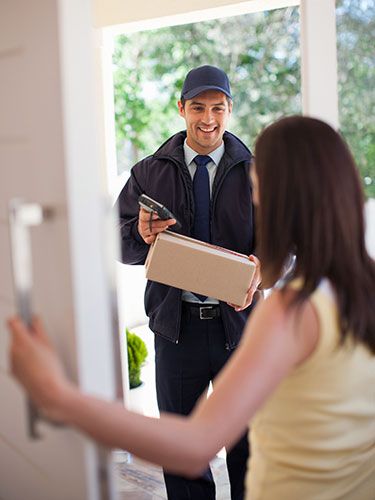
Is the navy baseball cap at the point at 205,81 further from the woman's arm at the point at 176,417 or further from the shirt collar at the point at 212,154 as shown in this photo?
the woman's arm at the point at 176,417

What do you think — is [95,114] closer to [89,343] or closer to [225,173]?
[89,343]

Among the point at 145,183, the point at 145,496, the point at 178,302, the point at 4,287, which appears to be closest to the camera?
the point at 4,287

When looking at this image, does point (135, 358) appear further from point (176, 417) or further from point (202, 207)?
point (176, 417)

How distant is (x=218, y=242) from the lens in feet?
8.16

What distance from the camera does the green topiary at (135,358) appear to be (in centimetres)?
368

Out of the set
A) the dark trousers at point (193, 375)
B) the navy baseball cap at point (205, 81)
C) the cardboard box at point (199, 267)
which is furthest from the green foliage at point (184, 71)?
the cardboard box at point (199, 267)

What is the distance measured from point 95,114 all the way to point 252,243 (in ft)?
5.01

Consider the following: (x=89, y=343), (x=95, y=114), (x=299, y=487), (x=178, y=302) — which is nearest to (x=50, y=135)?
(x=95, y=114)

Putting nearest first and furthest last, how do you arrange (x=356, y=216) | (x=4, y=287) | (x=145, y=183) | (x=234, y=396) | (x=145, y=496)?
(x=234, y=396), (x=356, y=216), (x=4, y=287), (x=145, y=183), (x=145, y=496)

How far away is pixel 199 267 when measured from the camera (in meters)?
2.12

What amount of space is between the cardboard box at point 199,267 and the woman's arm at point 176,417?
1.03 meters

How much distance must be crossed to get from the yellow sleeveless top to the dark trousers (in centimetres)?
119

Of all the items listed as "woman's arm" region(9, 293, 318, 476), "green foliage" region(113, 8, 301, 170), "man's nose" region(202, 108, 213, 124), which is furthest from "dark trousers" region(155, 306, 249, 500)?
"green foliage" region(113, 8, 301, 170)

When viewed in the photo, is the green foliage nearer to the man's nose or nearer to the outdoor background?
the outdoor background
